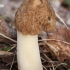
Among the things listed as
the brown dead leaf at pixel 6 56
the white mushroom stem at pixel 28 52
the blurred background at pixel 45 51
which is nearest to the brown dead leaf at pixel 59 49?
the blurred background at pixel 45 51

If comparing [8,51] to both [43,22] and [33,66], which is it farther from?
[43,22]

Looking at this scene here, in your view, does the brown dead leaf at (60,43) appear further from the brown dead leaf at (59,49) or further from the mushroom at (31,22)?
the mushroom at (31,22)

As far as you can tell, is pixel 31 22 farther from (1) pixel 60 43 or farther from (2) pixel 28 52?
(1) pixel 60 43

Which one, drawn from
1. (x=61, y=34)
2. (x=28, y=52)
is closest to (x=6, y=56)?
(x=28, y=52)

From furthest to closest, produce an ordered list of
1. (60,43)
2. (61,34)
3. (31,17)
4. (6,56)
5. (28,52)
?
(61,34) < (60,43) < (6,56) < (28,52) < (31,17)

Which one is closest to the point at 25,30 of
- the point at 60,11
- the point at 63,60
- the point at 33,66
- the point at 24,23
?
the point at 24,23

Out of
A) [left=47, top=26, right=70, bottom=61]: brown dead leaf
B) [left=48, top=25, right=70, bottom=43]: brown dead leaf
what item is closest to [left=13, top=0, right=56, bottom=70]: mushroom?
[left=47, top=26, right=70, bottom=61]: brown dead leaf
